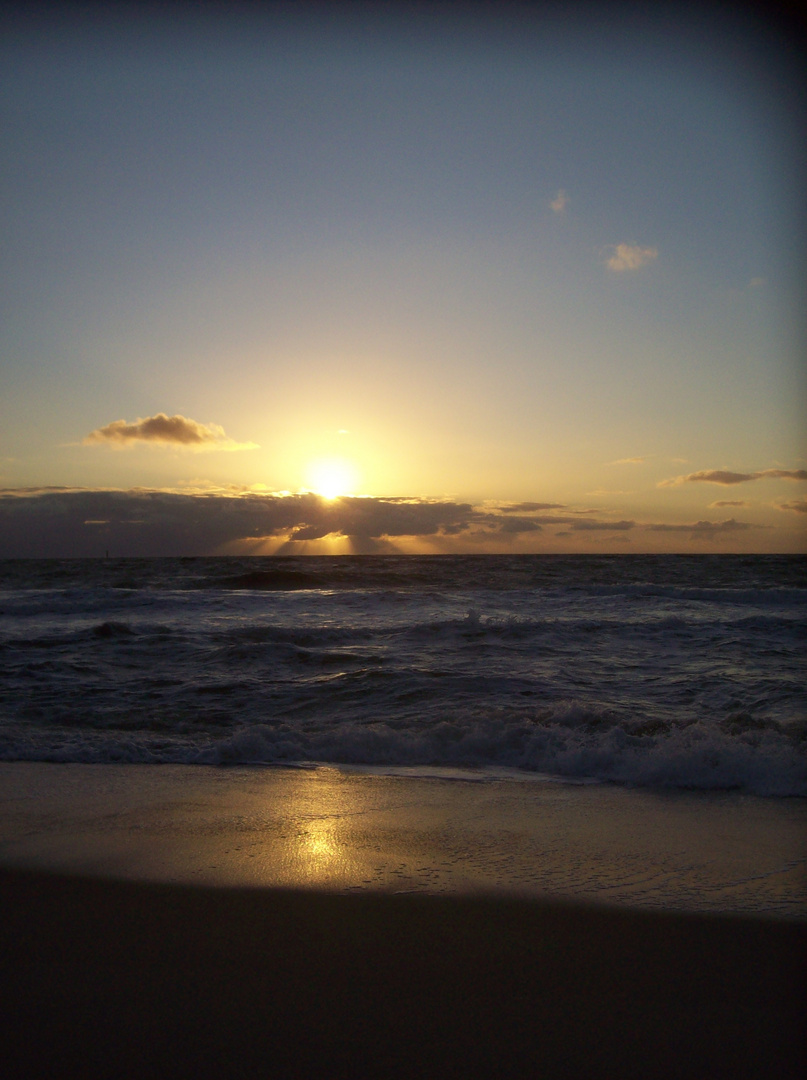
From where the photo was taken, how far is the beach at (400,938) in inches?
91.0

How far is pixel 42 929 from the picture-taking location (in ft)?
10.3

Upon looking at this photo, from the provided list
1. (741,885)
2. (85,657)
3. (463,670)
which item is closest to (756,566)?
(463,670)

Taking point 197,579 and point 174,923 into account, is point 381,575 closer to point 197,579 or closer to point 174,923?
point 197,579

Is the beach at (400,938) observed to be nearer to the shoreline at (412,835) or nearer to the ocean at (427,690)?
the shoreline at (412,835)

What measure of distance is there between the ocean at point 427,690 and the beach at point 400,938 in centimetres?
132

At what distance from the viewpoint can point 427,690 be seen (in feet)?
29.4

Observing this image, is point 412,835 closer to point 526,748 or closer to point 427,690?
point 526,748

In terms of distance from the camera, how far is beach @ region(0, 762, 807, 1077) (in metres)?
2.31

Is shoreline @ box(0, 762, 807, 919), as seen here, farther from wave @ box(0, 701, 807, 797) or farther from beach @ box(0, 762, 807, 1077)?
wave @ box(0, 701, 807, 797)

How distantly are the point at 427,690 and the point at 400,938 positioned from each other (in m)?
5.97

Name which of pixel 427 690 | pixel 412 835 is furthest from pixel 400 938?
pixel 427 690

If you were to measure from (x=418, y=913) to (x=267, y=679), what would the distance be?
6875mm

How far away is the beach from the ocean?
132 cm

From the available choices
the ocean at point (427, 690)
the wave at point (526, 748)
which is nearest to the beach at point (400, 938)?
the wave at point (526, 748)
